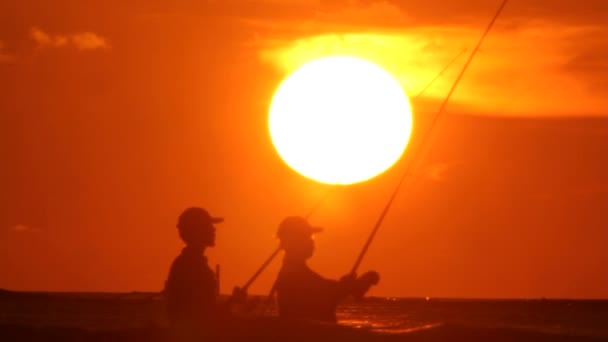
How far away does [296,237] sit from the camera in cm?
1127

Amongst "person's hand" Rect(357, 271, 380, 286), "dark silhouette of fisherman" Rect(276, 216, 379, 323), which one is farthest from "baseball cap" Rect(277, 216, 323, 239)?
"person's hand" Rect(357, 271, 380, 286)

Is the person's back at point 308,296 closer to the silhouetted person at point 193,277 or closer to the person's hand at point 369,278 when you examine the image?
the person's hand at point 369,278

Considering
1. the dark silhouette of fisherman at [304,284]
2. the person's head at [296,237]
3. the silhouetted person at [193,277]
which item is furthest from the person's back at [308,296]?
the silhouetted person at [193,277]

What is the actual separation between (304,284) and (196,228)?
3.35 ft

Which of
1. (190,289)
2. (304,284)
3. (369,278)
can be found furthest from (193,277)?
(369,278)

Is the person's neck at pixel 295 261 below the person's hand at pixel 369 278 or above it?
above

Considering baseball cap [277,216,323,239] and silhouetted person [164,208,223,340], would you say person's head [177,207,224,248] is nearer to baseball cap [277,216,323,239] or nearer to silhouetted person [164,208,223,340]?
silhouetted person [164,208,223,340]

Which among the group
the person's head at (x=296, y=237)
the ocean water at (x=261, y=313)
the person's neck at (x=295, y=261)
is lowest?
the person's neck at (x=295, y=261)

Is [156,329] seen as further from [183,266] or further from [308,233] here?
[308,233]

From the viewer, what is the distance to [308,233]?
37.1 ft

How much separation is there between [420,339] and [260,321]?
1096 mm

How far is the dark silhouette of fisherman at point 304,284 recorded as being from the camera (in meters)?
10.9

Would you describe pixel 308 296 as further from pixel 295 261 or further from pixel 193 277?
pixel 193 277

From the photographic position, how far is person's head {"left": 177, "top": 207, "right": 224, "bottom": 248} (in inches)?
420
